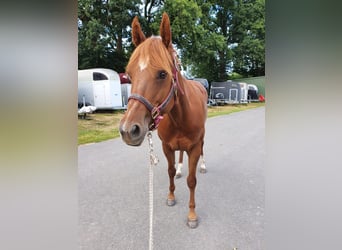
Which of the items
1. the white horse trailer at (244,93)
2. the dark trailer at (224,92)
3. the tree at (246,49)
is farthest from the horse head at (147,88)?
the white horse trailer at (244,93)

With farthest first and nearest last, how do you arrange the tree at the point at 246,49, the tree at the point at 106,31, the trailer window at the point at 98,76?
the tree at the point at 246,49 < the trailer window at the point at 98,76 < the tree at the point at 106,31

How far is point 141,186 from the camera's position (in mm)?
2900

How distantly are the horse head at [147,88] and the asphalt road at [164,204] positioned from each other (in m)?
0.60

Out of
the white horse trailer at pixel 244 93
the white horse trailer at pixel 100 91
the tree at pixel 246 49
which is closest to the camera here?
the white horse trailer at pixel 100 91

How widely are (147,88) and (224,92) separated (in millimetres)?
15513

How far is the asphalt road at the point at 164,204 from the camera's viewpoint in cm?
185

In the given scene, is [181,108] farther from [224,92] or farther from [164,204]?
[224,92]

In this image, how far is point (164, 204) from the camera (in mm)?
2473

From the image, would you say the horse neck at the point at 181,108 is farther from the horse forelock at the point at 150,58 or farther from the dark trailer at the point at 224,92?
the dark trailer at the point at 224,92

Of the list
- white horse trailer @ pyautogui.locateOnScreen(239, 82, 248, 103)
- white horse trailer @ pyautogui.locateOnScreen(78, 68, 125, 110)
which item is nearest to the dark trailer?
Answer: white horse trailer @ pyautogui.locateOnScreen(239, 82, 248, 103)

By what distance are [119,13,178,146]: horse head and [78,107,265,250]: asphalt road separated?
602 mm

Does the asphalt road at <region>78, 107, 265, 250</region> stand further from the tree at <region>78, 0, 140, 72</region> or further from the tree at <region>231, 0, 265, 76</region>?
the tree at <region>231, 0, 265, 76</region>

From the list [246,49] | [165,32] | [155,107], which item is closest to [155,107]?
[155,107]

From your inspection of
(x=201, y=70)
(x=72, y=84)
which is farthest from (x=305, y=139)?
(x=201, y=70)
